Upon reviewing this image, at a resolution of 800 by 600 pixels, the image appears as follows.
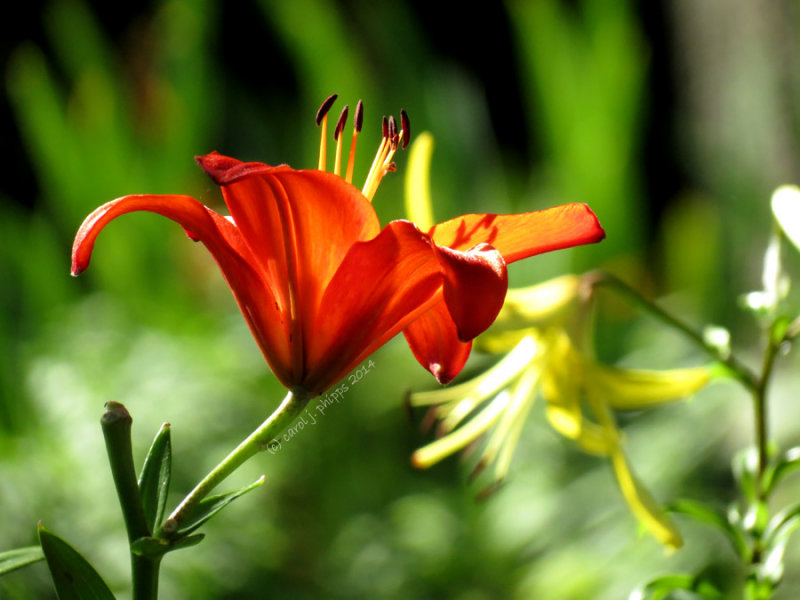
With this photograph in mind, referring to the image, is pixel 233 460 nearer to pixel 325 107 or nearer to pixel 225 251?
pixel 225 251

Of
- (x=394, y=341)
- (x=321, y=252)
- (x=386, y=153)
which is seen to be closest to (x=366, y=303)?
(x=321, y=252)

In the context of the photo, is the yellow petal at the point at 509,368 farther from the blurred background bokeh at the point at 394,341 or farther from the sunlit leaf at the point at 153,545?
the blurred background bokeh at the point at 394,341

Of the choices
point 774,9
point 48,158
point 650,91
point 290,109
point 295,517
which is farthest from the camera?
point 650,91

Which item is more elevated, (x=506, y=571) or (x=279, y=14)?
(x=279, y=14)

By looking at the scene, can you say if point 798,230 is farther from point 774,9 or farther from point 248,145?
point 248,145

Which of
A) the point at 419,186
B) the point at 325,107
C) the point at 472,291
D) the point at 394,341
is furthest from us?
the point at 394,341

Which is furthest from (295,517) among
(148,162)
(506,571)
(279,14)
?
(279,14)

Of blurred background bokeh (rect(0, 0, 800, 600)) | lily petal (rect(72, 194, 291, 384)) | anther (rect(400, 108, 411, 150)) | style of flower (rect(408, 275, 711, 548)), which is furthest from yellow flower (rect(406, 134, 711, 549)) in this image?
blurred background bokeh (rect(0, 0, 800, 600))

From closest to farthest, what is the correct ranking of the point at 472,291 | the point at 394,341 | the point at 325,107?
the point at 472,291, the point at 325,107, the point at 394,341
